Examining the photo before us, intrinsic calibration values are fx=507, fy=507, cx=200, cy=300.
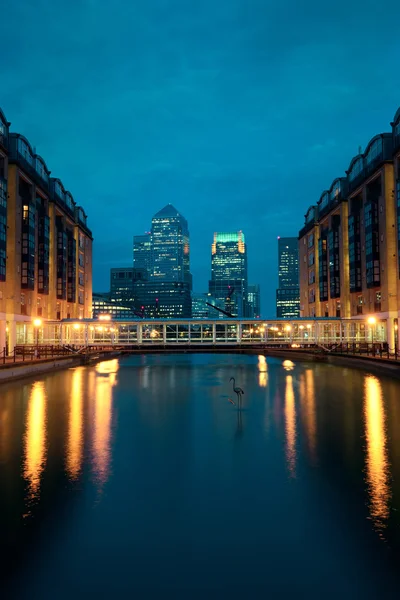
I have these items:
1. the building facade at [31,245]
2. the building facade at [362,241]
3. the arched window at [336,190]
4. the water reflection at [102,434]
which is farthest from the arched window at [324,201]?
the water reflection at [102,434]

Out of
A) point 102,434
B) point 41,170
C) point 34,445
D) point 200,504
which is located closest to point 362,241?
point 41,170

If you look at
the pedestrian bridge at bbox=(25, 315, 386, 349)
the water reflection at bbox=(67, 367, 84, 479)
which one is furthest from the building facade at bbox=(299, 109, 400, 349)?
the water reflection at bbox=(67, 367, 84, 479)

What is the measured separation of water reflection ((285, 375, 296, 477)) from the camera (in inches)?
748

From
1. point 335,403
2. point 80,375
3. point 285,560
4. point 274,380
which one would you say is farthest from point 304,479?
point 80,375

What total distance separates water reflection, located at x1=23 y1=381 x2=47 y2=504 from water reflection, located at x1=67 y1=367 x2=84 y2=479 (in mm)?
1021

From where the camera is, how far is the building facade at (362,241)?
7231 cm

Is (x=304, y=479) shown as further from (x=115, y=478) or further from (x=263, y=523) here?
(x=115, y=478)

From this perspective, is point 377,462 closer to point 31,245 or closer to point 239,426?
point 239,426

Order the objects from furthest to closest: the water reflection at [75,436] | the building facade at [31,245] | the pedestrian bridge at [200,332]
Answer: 1. the pedestrian bridge at [200,332]
2. the building facade at [31,245]
3. the water reflection at [75,436]

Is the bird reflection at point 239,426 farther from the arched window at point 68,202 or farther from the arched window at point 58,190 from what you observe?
the arched window at point 68,202

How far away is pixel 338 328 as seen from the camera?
3378 inches

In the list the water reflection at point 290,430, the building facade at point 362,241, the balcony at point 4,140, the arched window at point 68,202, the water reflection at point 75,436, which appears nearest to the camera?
the water reflection at point 75,436

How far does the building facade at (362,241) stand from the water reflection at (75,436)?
50602mm

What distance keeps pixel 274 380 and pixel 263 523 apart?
39310 mm
